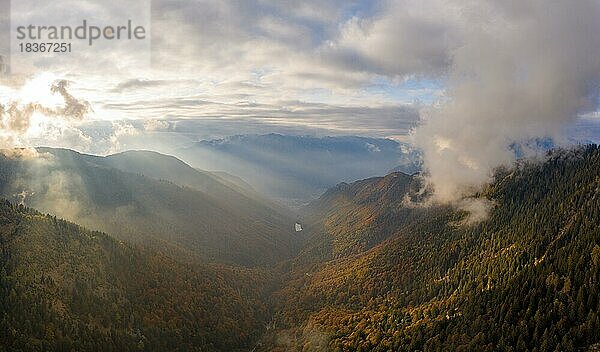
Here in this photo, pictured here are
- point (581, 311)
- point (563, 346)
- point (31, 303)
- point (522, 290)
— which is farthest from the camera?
point (31, 303)

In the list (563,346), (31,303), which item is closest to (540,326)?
(563,346)

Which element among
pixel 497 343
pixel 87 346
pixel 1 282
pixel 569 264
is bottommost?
pixel 87 346

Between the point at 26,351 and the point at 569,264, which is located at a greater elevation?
the point at 569,264

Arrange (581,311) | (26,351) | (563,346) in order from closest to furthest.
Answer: (563,346) < (581,311) < (26,351)

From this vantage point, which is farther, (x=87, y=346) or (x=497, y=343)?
(x=87, y=346)

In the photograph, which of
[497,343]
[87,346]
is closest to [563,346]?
[497,343]

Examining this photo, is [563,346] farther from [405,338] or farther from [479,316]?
[405,338]

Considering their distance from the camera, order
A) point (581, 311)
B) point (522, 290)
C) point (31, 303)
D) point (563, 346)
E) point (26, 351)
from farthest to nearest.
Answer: point (31, 303) → point (522, 290) → point (26, 351) → point (581, 311) → point (563, 346)

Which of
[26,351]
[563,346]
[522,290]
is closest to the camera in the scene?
[563,346]

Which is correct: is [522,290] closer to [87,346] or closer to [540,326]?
[540,326]
